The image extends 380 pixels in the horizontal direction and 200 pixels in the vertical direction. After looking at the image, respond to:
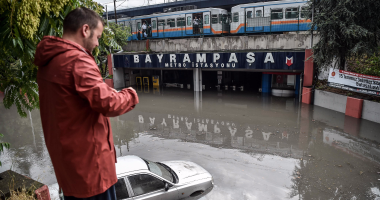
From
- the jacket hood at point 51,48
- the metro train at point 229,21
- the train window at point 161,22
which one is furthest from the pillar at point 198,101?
the jacket hood at point 51,48

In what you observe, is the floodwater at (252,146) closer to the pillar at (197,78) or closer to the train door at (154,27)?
the pillar at (197,78)

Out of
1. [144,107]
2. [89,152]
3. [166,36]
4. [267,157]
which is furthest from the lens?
[166,36]

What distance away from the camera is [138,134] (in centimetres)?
1192

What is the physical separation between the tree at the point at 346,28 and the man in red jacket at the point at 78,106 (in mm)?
14379

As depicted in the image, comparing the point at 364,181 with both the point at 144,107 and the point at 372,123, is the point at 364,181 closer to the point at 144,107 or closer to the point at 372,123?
the point at 372,123

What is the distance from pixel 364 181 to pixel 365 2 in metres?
9.82

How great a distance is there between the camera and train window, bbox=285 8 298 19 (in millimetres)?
21117

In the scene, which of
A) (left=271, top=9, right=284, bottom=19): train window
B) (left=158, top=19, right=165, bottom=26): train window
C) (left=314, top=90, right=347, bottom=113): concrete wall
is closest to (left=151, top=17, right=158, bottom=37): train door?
(left=158, top=19, right=165, bottom=26): train window

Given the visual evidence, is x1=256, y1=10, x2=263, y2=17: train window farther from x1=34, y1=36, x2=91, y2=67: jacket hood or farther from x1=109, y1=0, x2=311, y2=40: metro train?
x1=34, y1=36, x2=91, y2=67: jacket hood

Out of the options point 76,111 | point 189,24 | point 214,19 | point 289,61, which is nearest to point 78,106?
point 76,111

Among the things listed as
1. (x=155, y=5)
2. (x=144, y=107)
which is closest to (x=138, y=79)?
(x=144, y=107)

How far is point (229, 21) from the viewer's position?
958 inches

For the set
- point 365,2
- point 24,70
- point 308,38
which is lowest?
point 24,70

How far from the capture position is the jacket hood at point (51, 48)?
1.53 metres
